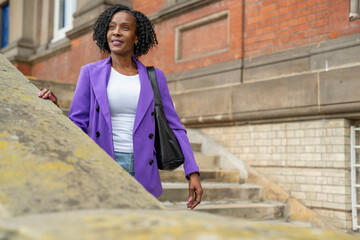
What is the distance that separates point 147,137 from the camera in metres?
2.41

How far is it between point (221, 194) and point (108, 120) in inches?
109

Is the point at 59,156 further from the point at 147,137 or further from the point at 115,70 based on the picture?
the point at 115,70

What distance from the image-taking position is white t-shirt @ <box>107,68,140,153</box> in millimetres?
2377

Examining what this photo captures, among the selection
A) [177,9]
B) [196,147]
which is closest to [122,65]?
[196,147]

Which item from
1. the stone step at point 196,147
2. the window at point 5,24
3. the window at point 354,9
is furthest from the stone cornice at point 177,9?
the window at point 5,24

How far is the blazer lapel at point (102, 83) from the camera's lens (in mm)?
2350

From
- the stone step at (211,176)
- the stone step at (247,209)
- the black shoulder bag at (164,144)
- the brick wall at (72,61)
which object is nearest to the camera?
the black shoulder bag at (164,144)

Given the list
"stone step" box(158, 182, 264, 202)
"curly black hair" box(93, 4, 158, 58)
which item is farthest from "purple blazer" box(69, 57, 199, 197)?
"stone step" box(158, 182, 264, 202)

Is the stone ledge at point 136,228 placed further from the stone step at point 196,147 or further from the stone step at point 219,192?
the stone step at point 196,147

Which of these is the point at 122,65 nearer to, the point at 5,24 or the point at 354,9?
the point at 354,9

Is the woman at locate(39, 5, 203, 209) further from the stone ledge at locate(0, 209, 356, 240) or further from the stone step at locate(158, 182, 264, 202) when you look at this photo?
the stone step at locate(158, 182, 264, 202)

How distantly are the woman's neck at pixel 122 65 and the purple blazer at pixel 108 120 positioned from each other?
4cm

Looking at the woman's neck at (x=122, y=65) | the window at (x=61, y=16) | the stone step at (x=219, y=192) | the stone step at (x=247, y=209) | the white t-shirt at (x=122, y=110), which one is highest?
the window at (x=61, y=16)

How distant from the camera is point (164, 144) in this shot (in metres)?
2.46
